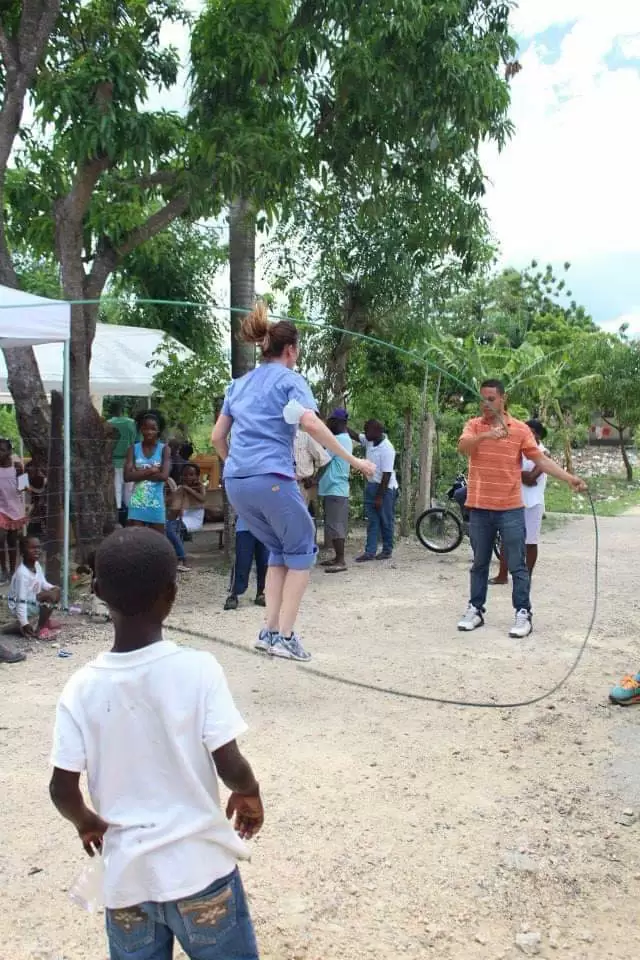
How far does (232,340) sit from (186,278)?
18.4 ft

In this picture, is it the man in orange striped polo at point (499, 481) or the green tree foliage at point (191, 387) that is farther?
the green tree foliage at point (191, 387)

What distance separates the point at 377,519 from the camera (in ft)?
33.5

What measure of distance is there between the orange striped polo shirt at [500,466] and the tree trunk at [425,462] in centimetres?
553

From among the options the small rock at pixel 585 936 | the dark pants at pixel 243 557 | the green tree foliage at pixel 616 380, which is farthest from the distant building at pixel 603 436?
the small rock at pixel 585 936

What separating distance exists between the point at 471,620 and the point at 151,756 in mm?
5132

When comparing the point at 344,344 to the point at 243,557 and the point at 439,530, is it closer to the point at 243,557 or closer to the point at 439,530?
the point at 439,530

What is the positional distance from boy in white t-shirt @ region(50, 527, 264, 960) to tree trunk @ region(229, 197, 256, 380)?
26.3 feet

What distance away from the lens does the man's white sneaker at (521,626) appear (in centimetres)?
644

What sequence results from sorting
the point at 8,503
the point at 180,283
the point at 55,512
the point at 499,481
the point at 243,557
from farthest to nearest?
the point at 180,283 → the point at 8,503 → the point at 55,512 → the point at 243,557 → the point at 499,481

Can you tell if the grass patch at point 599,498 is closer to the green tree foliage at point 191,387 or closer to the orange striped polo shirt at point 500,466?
the green tree foliage at point 191,387

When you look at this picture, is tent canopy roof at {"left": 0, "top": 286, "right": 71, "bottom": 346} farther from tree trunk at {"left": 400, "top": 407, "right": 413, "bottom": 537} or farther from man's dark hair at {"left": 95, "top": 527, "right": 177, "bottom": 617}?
tree trunk at {"left": 400, "top": 407, "right": 413, "bottom": 537}

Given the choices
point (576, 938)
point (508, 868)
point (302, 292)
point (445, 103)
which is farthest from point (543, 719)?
point (302, 292)

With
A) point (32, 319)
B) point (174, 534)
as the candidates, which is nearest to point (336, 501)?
point (174, 534)

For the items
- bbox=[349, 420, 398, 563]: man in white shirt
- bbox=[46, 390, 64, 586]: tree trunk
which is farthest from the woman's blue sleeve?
bbox=[349, 420, 398, 563]: man in white shirt
